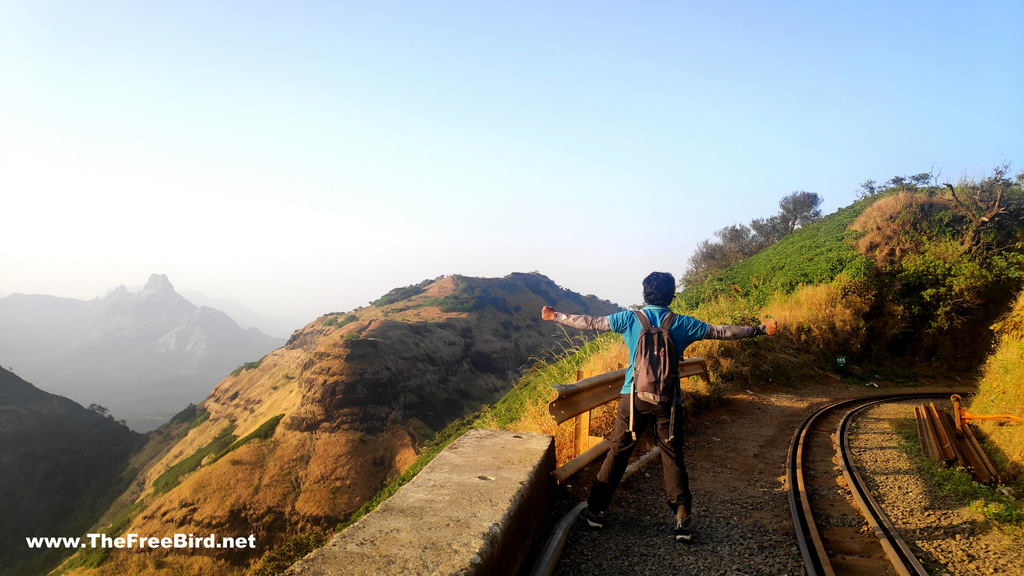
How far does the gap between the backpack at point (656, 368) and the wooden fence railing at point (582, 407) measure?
99 centimetres

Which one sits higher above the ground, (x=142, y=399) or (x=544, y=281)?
(x=544, y=281)

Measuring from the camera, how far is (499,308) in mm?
83188

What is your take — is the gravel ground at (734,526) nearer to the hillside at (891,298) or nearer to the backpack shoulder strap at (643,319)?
the backpack shoulder strap at (643,319)

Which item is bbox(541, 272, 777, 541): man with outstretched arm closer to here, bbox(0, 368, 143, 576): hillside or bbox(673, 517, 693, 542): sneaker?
bbox(673, 517, 693, 542): sneaker

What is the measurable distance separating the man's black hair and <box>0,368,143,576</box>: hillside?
50.7 metres

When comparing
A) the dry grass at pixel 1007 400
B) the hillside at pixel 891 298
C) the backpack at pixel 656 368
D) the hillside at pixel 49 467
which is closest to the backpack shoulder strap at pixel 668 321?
the backpack at pixel 656 368

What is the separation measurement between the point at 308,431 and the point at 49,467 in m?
31.2

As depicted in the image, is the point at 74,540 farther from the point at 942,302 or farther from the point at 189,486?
the point at 942,302

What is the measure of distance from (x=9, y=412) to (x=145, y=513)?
36.3 m

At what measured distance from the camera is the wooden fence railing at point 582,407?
4.48m

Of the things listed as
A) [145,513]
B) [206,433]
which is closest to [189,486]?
[145,513]

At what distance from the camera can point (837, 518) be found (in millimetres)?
4328

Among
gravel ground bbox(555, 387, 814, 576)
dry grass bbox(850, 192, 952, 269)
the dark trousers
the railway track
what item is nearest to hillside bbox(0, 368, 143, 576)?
gravel ground bbox(555, 387, 814, 576)

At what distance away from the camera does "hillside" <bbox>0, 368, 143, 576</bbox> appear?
3975cm
